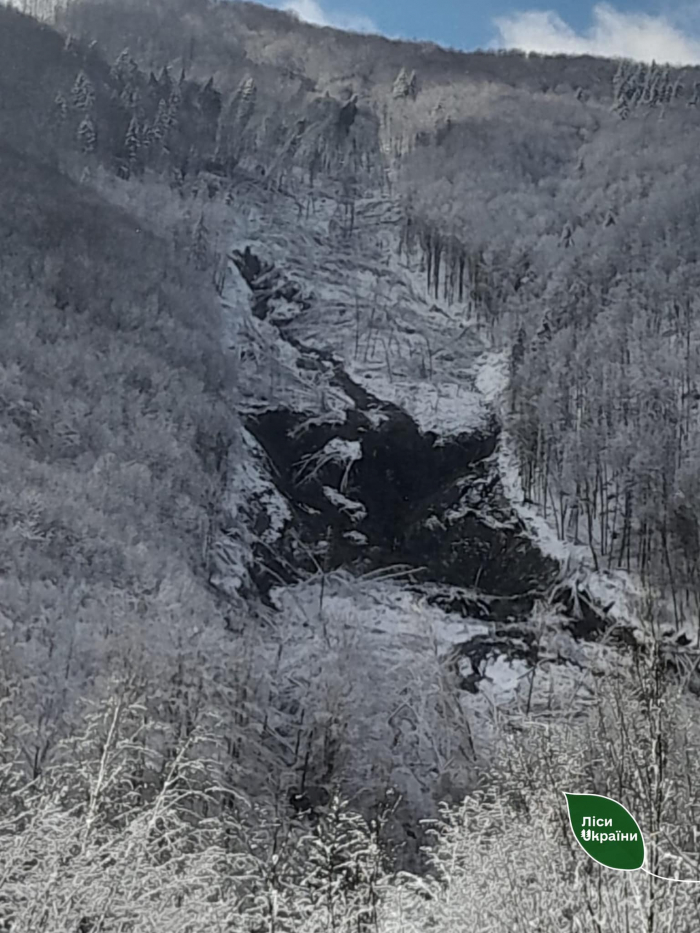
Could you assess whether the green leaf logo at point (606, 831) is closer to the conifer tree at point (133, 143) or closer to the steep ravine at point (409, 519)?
the steep ravine at point (409, 519)

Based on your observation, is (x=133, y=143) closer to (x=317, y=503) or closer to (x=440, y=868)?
(x=317, y=503)

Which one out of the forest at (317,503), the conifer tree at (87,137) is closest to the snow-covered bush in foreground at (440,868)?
the forest at (317,503)

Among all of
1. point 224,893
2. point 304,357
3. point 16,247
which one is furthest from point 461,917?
point 16,247

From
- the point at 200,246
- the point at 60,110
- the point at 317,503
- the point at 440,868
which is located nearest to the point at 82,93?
the point at 60,110

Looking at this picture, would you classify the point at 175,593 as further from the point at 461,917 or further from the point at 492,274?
the point at 492,274

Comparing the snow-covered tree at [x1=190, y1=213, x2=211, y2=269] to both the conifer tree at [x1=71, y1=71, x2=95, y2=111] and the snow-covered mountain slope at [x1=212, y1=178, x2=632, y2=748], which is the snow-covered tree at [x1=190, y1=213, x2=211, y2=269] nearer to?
the snow-covered mountain slope at [x1=212, y1=178, x2=632, y2=748]
